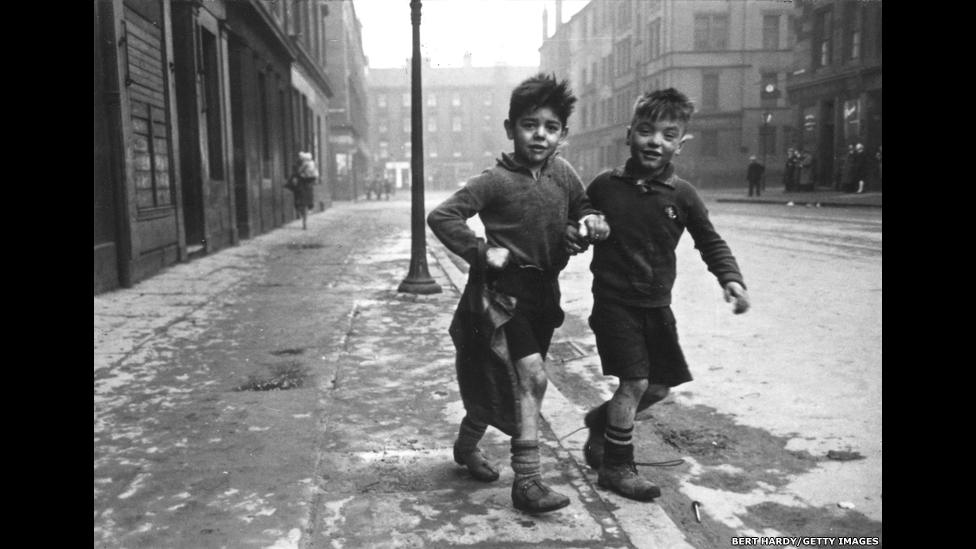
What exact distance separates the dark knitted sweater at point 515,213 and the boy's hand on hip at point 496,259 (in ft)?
0.29

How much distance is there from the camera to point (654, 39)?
156 feet

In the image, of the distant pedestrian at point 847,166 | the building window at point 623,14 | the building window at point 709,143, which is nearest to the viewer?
the distant pedestrian at point 847,166

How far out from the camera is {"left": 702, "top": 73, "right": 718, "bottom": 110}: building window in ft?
148

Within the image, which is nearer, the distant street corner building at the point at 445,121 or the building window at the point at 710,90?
the building window at the point at 710,90

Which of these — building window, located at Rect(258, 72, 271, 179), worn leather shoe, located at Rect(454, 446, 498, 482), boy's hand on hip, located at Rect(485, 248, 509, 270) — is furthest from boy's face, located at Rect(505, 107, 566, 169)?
building window, located at Rect(258, 72, 271, 179)

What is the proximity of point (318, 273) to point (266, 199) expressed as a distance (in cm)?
811

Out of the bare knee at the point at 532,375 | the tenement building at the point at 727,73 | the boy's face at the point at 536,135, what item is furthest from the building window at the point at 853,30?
the bare knee at the point at 532,375

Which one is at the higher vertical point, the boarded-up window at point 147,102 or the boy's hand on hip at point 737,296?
the boarded-up window at point 147,102

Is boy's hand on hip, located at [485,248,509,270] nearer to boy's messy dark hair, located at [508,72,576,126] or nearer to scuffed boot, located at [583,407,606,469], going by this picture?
boy's messy dark hair, located at [508,72,576,126]

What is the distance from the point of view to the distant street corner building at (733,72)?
30250 mm

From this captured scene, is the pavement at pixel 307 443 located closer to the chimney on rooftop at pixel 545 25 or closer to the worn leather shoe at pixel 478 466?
the worn leather shoe at pixel 478 466

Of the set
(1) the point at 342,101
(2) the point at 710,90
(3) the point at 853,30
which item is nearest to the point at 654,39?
(2) the point at 710,90

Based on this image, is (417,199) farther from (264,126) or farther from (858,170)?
(858,170)

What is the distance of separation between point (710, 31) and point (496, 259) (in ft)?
151
